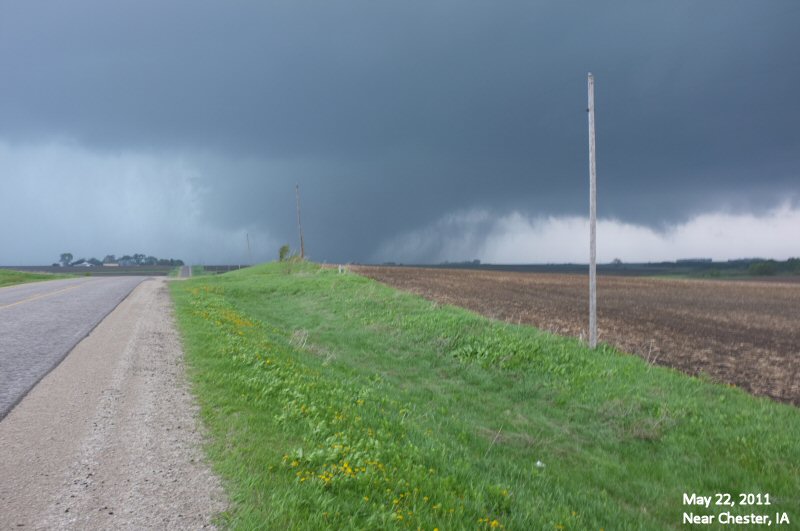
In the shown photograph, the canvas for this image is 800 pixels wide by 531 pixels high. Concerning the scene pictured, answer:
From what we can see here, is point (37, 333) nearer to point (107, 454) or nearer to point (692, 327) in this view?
point (107, 454)

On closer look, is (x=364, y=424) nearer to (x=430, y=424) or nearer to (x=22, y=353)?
(x=430, y=424)

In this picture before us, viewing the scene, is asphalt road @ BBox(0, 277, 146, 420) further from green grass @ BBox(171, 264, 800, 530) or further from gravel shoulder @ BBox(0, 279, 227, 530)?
green grass @ BBox(171, 264, 800, 530)

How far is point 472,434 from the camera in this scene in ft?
29.0

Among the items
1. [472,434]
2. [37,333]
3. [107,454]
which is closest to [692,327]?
[472,434]

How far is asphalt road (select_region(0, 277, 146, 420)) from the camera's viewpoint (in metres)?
8.61

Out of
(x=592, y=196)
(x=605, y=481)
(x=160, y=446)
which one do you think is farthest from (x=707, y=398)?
(x=160, y=446)

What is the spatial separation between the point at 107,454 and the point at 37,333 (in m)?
10.2

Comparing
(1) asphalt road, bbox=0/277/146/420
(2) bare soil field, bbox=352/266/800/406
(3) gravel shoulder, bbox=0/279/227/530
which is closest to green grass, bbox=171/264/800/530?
(3) gravel shoulder, bbox=0/279/227/530

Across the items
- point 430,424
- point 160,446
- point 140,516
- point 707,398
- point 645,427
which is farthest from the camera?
point 707,398

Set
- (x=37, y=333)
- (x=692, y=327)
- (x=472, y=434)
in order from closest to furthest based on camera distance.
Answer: (x=472, y=434) < (x=37, y=333) < (x=692, y=327)

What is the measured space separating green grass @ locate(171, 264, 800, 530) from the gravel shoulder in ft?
1.13

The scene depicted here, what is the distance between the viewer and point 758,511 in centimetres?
709

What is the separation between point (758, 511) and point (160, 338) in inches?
502

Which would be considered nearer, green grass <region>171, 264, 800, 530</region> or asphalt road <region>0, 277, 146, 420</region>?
green grass <region>171, 264, 800, 530</region>
